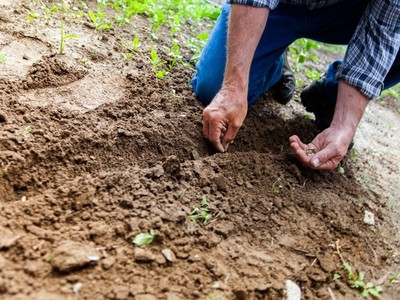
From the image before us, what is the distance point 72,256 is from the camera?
4.16 ft

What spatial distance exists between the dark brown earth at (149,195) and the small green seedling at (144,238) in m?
0.02

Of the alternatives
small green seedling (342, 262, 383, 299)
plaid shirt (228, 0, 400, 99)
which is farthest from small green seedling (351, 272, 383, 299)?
plaid shirt (228, 0, 400, 99)

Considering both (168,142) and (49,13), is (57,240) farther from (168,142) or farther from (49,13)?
(49,13)

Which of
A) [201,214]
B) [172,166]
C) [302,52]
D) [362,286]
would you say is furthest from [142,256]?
[302,52]

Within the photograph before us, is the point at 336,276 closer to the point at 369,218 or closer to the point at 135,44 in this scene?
the point at 369,218

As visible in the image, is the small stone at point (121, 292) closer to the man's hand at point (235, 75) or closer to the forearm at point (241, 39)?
the man's hand at point (235, 75)

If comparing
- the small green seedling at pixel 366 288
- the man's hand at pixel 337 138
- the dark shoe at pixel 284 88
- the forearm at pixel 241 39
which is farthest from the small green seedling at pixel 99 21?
the small green seedling at pixel 366 288

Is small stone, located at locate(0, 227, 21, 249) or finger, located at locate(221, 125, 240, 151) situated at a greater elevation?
finger, located at locate(221, 125, 240, 151)

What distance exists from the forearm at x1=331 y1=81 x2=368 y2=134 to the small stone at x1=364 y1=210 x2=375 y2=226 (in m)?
0.39

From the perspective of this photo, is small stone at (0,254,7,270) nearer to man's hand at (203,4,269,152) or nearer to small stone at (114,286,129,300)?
small stone at (114,286,129,300)

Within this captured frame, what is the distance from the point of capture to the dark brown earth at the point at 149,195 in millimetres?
1319

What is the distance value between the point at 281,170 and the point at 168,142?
529 millimetres

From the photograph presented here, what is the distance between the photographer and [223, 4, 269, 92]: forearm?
192 centimetres

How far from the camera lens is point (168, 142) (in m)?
1.95
